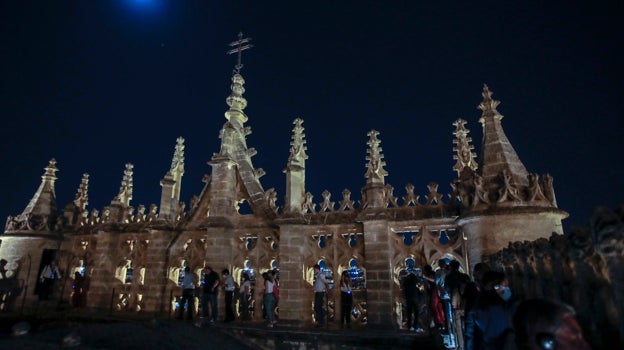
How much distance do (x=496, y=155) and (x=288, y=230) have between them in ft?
20.4

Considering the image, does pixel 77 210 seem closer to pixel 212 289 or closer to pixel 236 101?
pixel 236 101

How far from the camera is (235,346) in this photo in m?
6.22

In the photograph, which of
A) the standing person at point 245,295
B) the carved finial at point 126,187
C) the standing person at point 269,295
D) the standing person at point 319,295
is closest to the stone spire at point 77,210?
the carved finial at point 126,187

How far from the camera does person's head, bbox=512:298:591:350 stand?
170 centimetres

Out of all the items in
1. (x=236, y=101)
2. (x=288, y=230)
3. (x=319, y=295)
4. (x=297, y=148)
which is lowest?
(x=319, y=295)

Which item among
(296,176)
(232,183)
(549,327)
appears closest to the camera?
(549,327)

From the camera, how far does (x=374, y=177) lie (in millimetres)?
10680

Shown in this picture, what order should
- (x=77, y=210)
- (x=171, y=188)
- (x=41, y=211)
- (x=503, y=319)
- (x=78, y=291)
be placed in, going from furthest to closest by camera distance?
(x=77, y=210) < (x=41, y=211) < (x=78, y=291) < (x=171, y=188) < (x=503, y=319)

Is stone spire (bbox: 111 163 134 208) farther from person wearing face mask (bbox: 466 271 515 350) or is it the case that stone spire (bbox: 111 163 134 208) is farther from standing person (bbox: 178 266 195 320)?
person wearing face mask (bbox: 466 271 515 350)

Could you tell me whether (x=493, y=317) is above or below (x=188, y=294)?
above

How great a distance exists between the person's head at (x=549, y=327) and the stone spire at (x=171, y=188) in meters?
13.1

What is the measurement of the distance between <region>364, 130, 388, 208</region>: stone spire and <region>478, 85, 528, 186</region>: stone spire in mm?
2718

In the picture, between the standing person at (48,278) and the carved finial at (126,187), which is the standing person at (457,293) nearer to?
the carved finial at (126,187)

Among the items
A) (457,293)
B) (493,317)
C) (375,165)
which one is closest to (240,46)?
(375,165)
